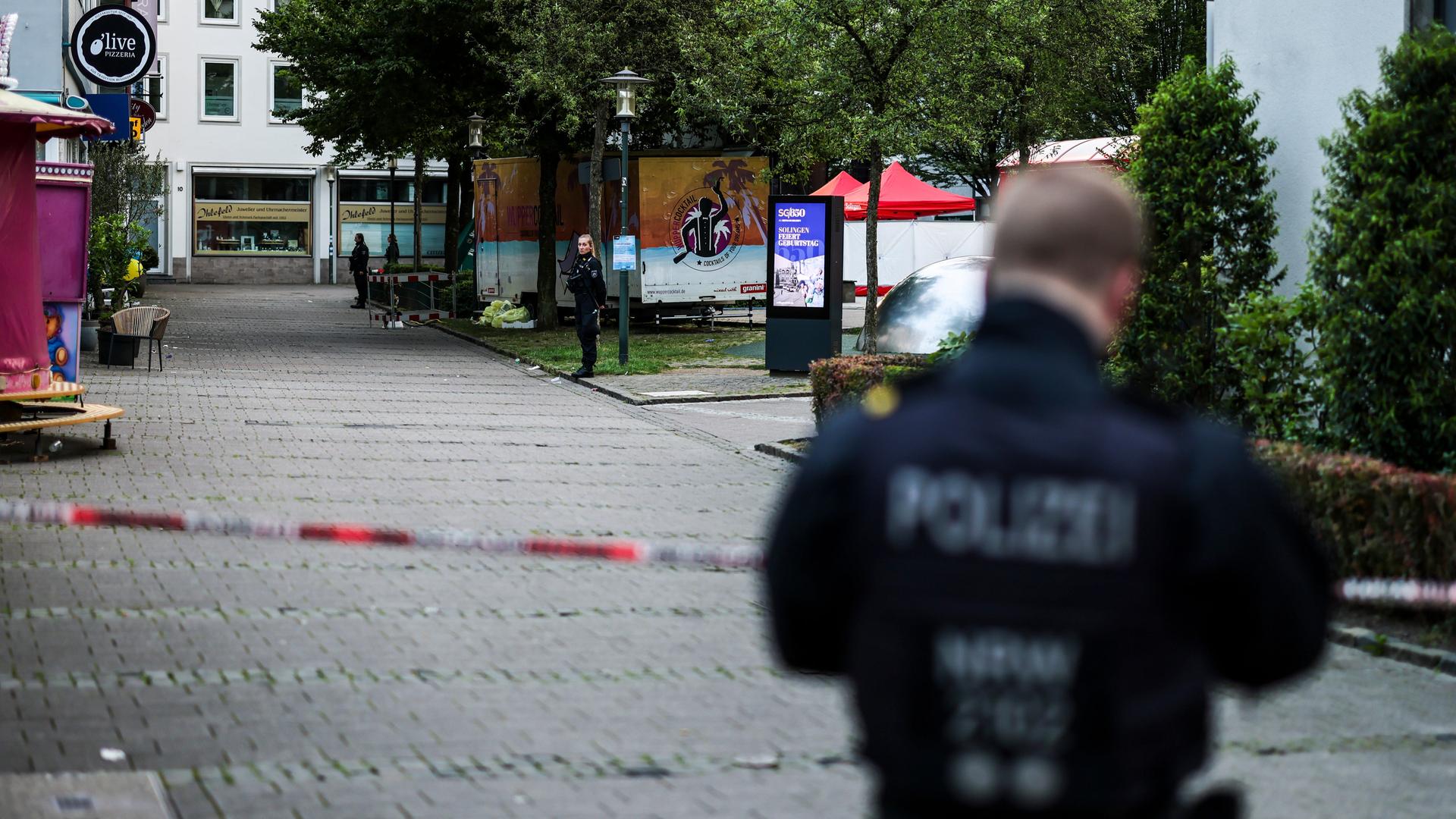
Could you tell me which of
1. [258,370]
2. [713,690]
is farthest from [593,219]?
[713,690]

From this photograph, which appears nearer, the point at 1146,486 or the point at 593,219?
the point at 1146,486

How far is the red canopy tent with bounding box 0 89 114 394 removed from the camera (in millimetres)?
13062

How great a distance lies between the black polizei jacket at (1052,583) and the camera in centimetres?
217

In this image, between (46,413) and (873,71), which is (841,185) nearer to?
(873,71)

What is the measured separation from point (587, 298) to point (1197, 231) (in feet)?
42.8

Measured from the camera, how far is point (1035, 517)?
2166 mm

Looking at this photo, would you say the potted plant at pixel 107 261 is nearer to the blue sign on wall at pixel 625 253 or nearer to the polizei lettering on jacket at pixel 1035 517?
the blue sign on wall at pixel 625 253

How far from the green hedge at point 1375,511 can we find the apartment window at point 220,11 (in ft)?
183

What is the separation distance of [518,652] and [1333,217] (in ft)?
15.2

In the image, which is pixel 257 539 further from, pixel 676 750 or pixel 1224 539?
pixel 1224 539

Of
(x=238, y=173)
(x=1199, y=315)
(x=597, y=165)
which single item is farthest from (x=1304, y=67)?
(x=238, y=173)

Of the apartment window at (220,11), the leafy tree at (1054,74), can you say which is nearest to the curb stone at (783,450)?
the leafy tree at (1054,74)

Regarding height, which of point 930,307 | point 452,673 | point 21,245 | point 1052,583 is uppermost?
point 21,245

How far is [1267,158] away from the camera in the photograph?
1130cm
